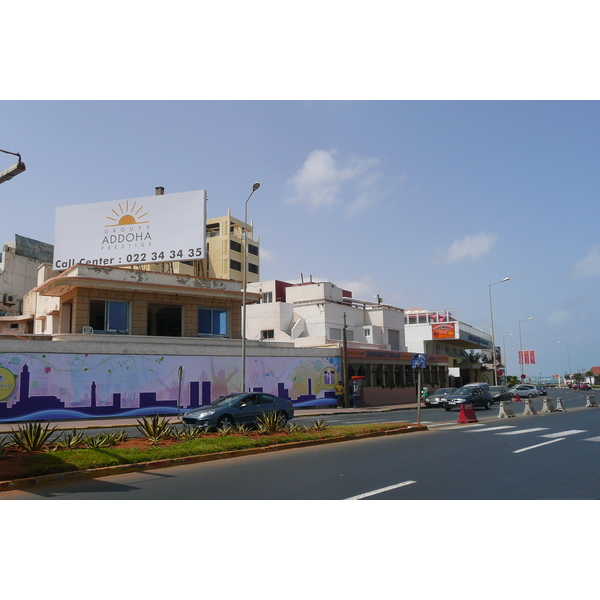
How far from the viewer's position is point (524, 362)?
3430 inches

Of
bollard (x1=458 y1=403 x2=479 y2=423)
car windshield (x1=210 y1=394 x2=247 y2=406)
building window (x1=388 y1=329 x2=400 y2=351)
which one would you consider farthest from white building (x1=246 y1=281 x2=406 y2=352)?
car windshield (x1=210 y1=394 x2=247 y2=406)

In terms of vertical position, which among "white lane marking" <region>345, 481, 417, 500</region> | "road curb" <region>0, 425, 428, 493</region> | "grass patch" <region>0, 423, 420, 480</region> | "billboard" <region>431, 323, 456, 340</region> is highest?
"billboard" <region>431, 323, 456, 340</region>

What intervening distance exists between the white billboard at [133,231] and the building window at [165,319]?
2.84m

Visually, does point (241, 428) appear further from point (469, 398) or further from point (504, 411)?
point (469, 398)

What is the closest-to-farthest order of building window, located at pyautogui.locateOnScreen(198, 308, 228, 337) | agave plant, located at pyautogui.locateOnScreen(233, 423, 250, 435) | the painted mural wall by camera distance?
agave plant, located at pyautogui.locateOnScreen(233, 423, 250, 435), the painted mural wall, building window, located at pyautogui.locateOnScreen(198, 308, 228, 337)

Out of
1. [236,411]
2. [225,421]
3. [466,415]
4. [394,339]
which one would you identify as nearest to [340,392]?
[466,415]

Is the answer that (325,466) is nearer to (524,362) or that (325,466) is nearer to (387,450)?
(387,450)

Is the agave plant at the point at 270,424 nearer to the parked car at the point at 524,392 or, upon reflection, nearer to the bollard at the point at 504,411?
the bollard at the point at 504,411

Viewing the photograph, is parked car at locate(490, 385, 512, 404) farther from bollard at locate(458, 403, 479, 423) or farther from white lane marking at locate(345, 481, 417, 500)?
white lane marking at locate(345, 481, 417, 500)

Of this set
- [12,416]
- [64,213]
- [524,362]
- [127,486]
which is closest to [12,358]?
[12,416]

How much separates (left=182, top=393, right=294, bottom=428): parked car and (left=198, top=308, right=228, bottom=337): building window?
15670mm

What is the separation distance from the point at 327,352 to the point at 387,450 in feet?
77.6

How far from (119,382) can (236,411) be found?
12.5m

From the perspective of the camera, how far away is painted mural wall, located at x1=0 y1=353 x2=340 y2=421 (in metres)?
24.5
